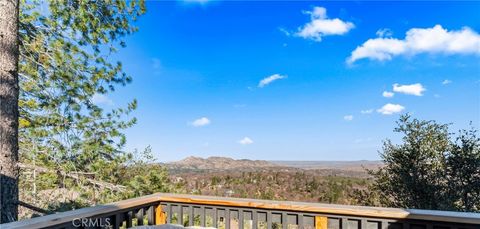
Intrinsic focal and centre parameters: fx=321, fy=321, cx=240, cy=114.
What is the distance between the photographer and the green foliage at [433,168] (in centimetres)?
627

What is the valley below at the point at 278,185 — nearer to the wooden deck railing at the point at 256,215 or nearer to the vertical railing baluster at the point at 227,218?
the wooden deck railing at the point at 256,215

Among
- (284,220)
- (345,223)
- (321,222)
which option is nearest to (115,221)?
(284,220)

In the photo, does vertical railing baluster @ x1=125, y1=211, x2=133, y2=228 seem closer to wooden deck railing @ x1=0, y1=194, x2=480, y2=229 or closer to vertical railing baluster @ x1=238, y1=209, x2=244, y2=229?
wooden deck railing @ x1=0, y1=194, x2=480, y2=229

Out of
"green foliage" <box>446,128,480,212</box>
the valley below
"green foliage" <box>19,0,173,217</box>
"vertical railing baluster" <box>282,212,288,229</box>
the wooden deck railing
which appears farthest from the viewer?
the valley below

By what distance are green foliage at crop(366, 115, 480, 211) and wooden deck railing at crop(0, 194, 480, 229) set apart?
17.3 ft

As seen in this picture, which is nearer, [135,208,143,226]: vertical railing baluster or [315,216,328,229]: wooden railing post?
[315,216,328,229]: wooden railing post

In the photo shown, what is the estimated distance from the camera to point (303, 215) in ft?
7.09

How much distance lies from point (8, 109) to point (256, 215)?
89.5 inches

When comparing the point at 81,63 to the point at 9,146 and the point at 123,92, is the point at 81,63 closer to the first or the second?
the point at 123,92

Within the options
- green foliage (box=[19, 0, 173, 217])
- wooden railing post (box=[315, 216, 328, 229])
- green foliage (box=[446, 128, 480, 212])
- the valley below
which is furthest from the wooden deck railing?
the valley below

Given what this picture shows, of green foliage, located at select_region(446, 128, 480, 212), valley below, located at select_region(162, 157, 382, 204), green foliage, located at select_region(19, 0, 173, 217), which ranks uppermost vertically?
green foliage, located at select_region(19, 0, 173, 217)

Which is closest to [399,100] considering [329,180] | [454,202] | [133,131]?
[329,180]

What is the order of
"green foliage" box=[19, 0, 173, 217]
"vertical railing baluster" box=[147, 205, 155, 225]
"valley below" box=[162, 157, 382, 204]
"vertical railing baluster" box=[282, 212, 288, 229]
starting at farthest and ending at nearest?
"valley below" box=[162, 157, 382, 204]
"green foliage" box=[19, 0, 173, 217]
"vertical railing baluster" box=[147, 205, 155, 225]
"vertical railing baluster" box=[282, 212, 288, 229]

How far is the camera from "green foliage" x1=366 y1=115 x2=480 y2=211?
627 cm
